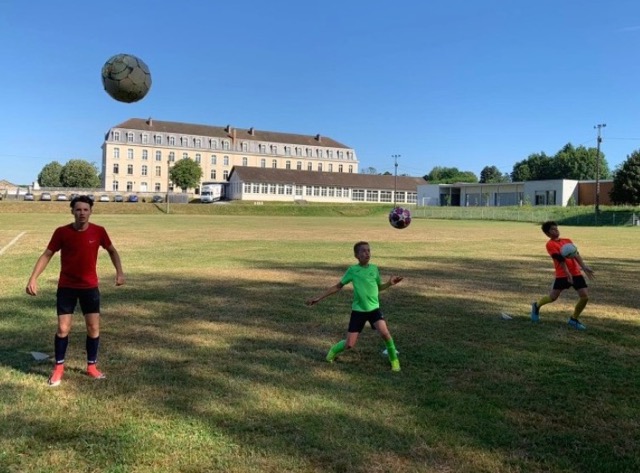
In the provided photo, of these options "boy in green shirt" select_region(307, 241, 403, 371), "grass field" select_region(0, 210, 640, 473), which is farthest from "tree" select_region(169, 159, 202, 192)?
"boy in green shirt" select_region(307, 241, 403, 371)

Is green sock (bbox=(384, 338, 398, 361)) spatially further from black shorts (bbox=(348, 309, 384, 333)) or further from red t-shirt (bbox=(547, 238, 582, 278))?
red t-shirt (bbox=(547, 238, 582, 278))

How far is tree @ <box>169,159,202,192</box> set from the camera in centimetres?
11056

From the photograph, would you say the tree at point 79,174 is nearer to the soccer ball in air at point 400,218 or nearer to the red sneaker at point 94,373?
the soccer ball in air at point 400,218

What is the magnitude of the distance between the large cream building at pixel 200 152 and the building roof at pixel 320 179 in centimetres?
1578

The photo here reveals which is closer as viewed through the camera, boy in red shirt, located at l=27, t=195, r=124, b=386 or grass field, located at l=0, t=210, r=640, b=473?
grass field, located at l=0, t=210, r=640, b=473

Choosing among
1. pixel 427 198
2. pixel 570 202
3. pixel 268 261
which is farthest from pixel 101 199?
pixel 268 261

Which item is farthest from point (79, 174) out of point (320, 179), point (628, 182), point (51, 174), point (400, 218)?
point (400, 218)

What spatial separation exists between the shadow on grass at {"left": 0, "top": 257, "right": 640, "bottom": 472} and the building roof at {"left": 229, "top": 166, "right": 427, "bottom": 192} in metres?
95.9

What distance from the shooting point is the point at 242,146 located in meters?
132

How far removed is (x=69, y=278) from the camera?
18.6 ft

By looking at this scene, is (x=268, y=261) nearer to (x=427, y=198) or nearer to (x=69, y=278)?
(x=69, y=278)

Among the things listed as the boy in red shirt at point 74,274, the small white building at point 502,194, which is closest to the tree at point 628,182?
the small white building at point 502,194

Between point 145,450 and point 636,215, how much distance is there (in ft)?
225

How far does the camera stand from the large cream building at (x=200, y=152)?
12100 centimetres
